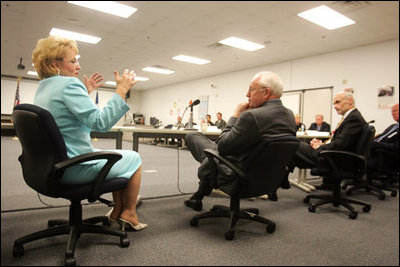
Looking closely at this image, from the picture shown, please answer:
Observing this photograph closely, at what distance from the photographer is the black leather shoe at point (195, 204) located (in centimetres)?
211

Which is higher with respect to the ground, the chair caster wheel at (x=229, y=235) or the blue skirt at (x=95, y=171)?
the blue skirt at (x=95, y=171)

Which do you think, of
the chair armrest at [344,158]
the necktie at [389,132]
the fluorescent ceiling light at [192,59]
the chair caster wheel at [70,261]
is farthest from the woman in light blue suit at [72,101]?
the fluorescent ceiling light at [192,59]

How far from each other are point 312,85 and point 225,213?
5585mm

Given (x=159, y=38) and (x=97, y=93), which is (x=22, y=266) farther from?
(x=159, y=38)

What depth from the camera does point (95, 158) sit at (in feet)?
3.78

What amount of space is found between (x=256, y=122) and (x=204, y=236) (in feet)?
2.39

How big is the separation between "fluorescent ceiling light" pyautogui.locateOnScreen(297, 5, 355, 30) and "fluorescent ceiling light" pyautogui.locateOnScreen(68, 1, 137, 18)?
2.73m

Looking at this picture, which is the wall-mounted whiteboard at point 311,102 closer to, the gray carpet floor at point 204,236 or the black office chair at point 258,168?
the gray carpet floor at point 204,236

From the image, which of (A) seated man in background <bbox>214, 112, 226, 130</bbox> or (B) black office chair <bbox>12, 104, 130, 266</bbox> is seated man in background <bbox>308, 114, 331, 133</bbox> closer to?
(A) seated man in background <bbox>214, 112, 226, 130</bbox>

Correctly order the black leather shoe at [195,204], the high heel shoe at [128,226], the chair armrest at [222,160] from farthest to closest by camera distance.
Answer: the black leather shoe at [195,204] → the high heel shoe at [128,226] → the chair armrest at [222,160]

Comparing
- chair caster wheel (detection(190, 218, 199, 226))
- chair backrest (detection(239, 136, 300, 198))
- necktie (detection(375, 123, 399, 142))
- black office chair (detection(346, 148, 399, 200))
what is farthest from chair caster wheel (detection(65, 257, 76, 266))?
necktie (detection(375, 123, 399, 142))

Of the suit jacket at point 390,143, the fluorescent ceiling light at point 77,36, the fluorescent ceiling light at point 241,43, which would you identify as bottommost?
the suit jacket at point 390,143

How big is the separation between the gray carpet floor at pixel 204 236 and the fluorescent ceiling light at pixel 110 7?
3.11 m

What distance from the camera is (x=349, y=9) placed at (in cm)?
409
